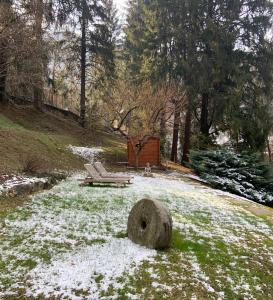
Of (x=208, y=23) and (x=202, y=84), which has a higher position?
(x=208, y=23)

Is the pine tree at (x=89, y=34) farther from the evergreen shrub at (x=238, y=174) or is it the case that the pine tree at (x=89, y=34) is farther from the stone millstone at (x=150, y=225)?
the stone millstone at (x=150, y=225)

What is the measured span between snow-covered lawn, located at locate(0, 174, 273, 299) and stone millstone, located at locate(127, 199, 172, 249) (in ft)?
0.51

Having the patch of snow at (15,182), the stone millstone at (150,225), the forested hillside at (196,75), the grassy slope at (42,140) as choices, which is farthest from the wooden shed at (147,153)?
the stone millstone at (150,225)

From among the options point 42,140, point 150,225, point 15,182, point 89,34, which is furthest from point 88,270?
point 89,34

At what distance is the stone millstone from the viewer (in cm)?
531

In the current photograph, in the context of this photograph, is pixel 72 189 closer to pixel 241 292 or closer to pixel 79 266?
pixel 79 266

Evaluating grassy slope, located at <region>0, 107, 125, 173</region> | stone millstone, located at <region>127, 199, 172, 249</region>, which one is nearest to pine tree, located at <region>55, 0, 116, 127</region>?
grassy slope, located at <region>0, 107, 125, 173</region>

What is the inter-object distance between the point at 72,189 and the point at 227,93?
1211 cm

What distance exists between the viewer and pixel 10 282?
4195mm

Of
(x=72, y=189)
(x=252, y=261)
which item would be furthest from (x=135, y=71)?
(x=252, y=261)

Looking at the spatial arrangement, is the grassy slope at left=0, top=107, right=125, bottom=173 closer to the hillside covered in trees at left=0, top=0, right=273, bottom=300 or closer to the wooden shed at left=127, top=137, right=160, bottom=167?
the hillside covered in trees at left=0, top=0, right=273, bottom=300

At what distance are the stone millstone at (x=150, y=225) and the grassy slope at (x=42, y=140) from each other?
505 centimetres

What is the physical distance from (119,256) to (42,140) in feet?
37.6

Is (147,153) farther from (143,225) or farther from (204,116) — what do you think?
(143,225)
